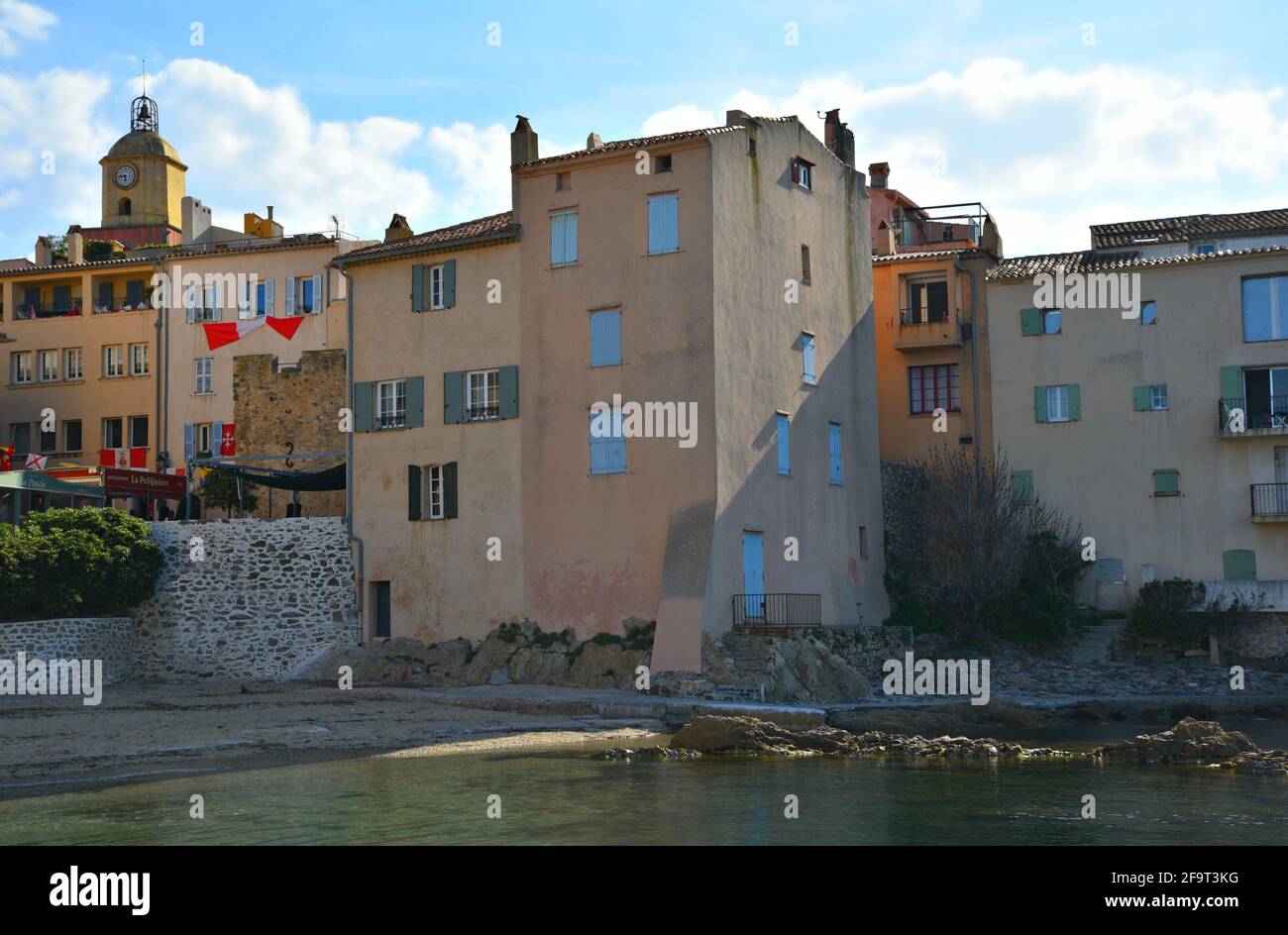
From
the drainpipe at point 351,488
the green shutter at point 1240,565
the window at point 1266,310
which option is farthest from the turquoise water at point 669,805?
the window at point 1266,310

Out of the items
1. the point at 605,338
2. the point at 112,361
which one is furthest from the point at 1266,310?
the point at 112,361

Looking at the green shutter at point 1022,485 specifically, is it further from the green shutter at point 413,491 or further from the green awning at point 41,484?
the green awning at point 41,484

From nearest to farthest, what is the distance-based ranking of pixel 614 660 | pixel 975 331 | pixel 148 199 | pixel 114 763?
pixel 114 763 → pixel 614 660 → pixel 975 331 → pixel 148 199

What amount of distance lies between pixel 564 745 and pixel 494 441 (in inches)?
471

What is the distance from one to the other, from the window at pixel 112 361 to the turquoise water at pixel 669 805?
3490 centimetres

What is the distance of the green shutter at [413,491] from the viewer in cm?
3841

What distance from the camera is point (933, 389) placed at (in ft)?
153

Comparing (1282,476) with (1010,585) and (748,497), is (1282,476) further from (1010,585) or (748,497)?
(748,497)

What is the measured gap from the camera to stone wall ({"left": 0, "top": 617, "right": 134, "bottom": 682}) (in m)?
34.8

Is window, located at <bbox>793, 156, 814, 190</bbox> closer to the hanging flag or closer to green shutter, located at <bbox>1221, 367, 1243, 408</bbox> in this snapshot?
green shutter, located at <bbox>1221, 367, 1243, 408</bbox>

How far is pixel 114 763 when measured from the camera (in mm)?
23328

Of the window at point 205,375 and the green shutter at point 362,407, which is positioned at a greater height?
the window at point 205,375

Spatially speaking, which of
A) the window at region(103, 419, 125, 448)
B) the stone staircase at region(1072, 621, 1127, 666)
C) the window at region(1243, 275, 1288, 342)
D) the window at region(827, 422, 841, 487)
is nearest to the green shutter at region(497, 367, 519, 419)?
the window at region(827, 422, 841, 487)

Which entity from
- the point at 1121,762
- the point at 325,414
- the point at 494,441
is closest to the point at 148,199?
the point at 325,414
